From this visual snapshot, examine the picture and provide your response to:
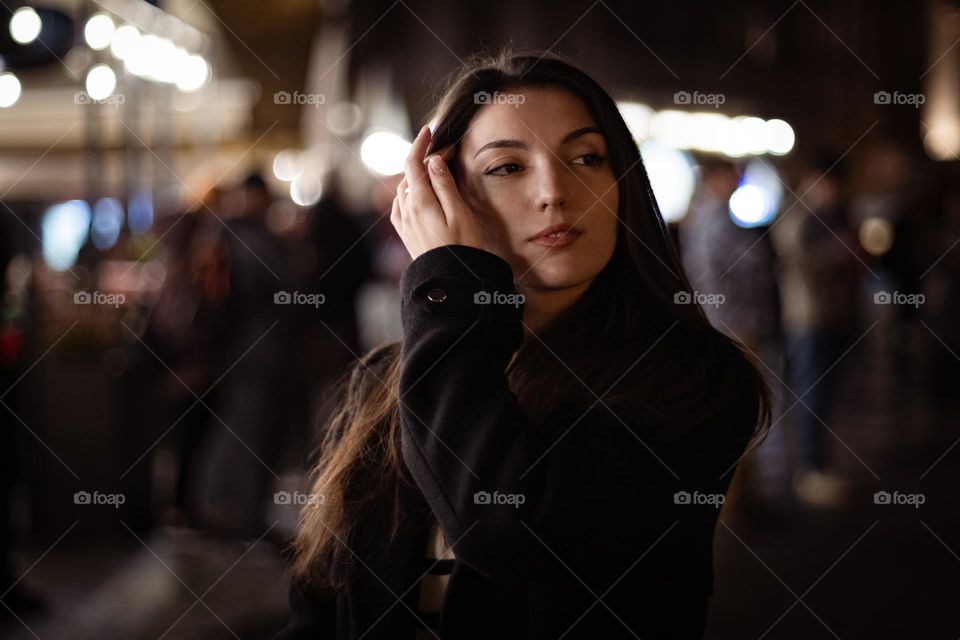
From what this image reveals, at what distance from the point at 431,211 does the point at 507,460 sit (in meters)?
0.39

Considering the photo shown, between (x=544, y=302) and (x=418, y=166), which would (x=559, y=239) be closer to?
(x=544, y=302)

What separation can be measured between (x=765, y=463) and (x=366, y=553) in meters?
5.41

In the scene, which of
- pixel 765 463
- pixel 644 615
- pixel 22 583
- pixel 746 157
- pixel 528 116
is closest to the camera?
pixel 644 615

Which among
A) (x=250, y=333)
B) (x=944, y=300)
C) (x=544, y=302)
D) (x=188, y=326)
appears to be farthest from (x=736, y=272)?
(x=544, y=302)

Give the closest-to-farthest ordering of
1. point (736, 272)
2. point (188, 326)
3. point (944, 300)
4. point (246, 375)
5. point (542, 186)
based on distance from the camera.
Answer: point (542, 186) < point (188, 326) < point (246, 375) < point (736, 272) < point (944, 300)

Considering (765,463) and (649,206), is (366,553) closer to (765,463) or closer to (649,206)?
(649,206)

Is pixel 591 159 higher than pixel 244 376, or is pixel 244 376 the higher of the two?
pixel 244 376

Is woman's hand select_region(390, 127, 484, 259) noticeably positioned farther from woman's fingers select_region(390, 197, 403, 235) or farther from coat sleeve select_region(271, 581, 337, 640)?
coat sleeve select_region(271, 581, 337, 640)

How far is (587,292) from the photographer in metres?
1.58

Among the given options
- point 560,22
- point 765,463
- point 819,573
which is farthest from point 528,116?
point 560,22

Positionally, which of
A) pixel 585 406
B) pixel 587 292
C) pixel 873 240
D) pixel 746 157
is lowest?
pixel 585 406

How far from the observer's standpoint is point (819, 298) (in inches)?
237

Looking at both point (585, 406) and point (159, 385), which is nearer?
point (585, 406)

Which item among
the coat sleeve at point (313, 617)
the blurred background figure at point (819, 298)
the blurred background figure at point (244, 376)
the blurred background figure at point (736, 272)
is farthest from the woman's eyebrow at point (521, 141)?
the blurred background figure at point (819, 298)
